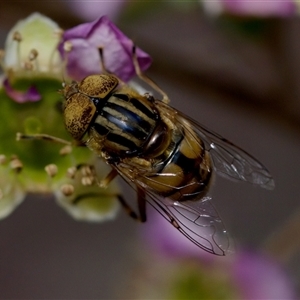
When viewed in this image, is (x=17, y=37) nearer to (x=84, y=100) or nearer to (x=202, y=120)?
(x=84, y=100)

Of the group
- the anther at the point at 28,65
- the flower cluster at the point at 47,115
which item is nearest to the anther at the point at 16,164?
the flower cluster at the point at 47,115

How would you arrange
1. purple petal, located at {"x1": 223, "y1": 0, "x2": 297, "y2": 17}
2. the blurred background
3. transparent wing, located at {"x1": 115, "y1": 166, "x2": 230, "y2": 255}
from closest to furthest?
transparent wing, located at {"x1": 115, "y1": 166, "x2": 230, "y2": 255} < purple petal, located at {"x1": 223, "y1": 0, "x2": 297, "y2": 17} < the blurred background

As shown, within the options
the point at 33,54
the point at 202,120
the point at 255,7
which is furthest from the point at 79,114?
the point at 202,120

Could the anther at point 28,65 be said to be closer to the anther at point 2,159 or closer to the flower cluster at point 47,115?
the flower cluster at point 47,115

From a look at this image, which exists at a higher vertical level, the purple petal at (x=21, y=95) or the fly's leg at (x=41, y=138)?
the purple petal at (x=21, y=95)

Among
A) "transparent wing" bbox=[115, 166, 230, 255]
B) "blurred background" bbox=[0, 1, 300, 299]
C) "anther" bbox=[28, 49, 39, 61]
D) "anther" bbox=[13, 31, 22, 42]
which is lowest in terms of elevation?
"blurred background" bbox=[0, 1, 300, 299]

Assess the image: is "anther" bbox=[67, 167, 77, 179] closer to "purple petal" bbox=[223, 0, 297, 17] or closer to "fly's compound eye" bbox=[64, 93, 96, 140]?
"fly's compound eye" bbox=[64, 93, 96, 140]

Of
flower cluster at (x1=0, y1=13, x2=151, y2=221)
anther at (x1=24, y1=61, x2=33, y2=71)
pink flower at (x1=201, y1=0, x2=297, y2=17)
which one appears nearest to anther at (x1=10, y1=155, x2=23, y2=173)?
flower cluster at (x1=0, y1=13, x2=151, y2=221)
